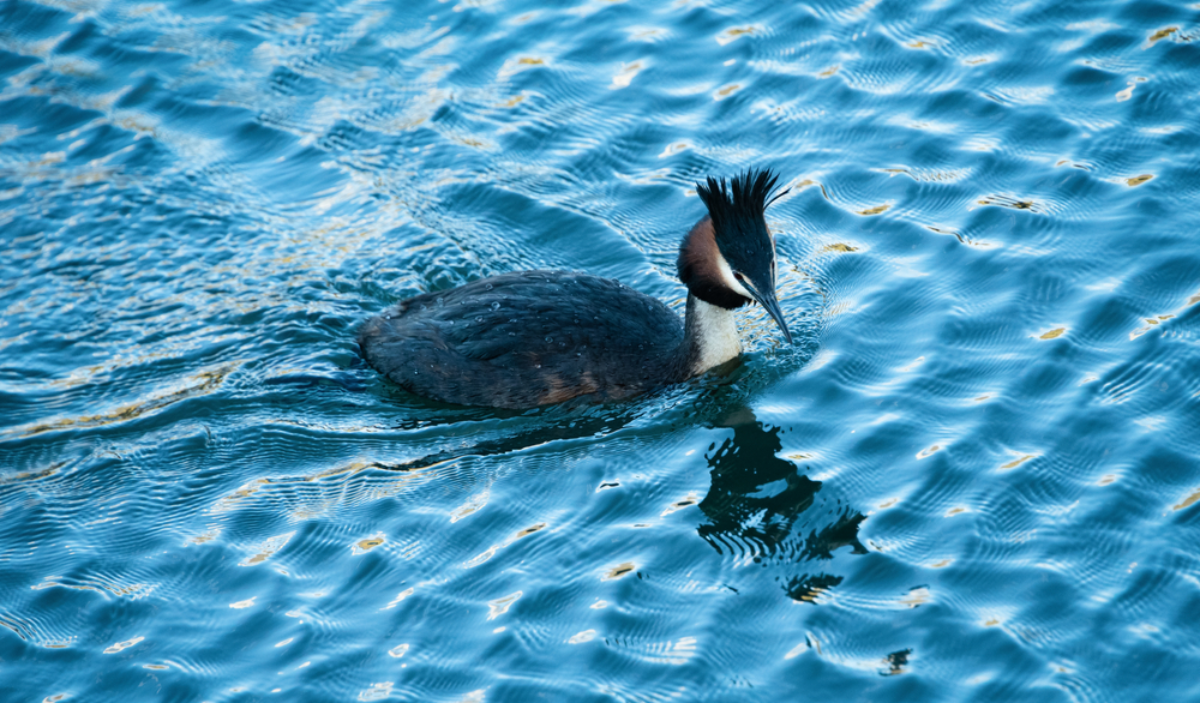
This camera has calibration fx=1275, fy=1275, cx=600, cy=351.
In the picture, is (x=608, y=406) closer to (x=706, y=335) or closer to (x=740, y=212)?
(x=706, y=335)

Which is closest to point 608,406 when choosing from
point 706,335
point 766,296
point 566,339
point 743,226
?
point 566,339

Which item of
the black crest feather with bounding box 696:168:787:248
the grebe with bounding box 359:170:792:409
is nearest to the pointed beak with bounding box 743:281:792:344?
the grebe with bounding box 359:170:792:409

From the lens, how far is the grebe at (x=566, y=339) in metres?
8.61

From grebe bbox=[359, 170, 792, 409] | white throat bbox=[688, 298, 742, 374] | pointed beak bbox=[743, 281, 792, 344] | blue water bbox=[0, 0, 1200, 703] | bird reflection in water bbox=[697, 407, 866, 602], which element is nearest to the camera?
blue water bbox=[0, 0, 1200, 703]

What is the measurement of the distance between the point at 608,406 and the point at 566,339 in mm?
544

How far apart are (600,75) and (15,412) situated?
237 inches

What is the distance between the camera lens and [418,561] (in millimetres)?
7398

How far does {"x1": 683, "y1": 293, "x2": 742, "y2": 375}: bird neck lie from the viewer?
8758 millimetres

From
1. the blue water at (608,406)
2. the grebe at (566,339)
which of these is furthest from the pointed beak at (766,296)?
the blue water at (608,406)

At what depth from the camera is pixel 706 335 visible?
880 centimetres

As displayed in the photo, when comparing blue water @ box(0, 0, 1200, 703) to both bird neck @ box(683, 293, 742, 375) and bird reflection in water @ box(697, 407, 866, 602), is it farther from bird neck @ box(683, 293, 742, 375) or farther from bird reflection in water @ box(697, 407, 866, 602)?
A: bird neck @ box(683, 293, 742, 375)

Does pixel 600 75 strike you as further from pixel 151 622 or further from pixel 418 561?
pixel 151 622

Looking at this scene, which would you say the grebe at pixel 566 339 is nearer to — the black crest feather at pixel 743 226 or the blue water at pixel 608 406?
the black crest feather at pixel 743 226

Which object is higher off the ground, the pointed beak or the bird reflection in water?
the pointed beak
